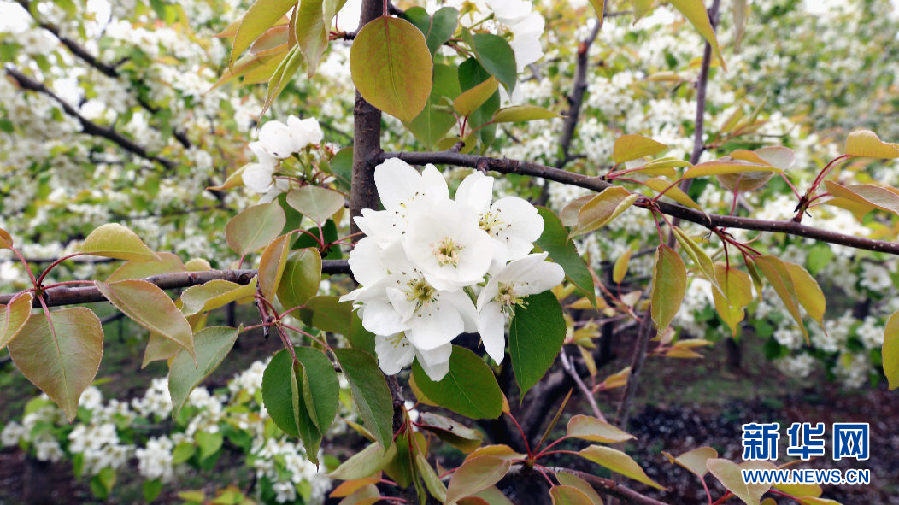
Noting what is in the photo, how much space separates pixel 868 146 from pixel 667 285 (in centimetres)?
30

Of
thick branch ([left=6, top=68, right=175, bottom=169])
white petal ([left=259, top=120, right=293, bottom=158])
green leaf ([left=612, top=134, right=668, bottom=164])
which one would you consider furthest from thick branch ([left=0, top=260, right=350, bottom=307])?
thick branch ([left=6, top=68, right=175, bottom=169])

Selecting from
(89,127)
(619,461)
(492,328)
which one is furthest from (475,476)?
(89,127)

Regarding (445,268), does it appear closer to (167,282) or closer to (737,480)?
(167,282)

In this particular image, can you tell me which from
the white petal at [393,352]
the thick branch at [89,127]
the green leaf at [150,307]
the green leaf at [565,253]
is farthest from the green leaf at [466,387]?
the thick branch at [89,127]

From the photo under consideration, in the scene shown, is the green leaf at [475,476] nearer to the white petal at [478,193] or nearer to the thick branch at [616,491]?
the thick branch at [616,491]

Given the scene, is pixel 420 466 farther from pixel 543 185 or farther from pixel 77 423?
pixel 77 423

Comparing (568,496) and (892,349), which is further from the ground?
(892,349)

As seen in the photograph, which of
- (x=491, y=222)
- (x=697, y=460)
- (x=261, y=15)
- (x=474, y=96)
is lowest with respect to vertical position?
(x=697, y=460)

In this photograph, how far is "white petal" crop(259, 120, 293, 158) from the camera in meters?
0.87

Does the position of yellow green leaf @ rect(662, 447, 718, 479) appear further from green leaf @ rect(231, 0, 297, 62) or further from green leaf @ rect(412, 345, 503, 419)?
green leaf @ rect(231, 0, 297, 62)

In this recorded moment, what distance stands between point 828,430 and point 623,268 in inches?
146

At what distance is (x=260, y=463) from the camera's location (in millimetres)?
1985

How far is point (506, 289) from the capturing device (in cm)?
56

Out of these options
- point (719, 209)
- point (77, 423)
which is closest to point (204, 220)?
point (77, 423)
